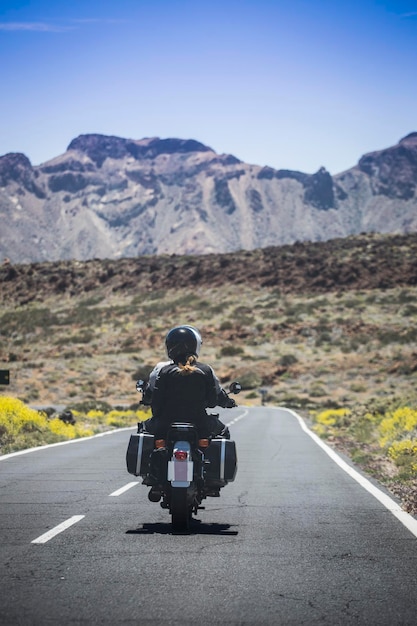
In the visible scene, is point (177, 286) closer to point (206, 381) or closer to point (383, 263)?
point (383, 263)

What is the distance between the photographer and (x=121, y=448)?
1986 centimetres

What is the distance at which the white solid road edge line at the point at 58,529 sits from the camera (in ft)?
25.9

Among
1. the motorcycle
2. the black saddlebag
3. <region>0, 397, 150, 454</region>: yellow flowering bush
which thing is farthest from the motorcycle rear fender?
<region>0, 397, 150, 454</region>: yellow flowering bush

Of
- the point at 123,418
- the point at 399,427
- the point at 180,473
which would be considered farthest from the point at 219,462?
the point at 123,418

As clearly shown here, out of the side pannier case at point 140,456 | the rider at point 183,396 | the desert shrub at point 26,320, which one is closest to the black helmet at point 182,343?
the rider at point 183,396

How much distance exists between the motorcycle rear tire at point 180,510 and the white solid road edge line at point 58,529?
47.1 inches

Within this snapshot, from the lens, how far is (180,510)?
8.38m

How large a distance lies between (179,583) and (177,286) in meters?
92.4

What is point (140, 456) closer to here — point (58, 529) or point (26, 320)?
point (58, 529)

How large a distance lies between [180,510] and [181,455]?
0.61m

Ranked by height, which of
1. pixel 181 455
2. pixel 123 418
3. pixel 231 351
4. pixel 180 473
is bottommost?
pixel 123 418

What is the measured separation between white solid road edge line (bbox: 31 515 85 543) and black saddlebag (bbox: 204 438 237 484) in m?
1.62

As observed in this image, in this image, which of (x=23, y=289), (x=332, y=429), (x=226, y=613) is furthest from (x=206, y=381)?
(x=23, y=289)

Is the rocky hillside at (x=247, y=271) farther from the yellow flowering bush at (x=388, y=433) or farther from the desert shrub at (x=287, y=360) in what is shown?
the yellow flowering bush at (x=388, y=433)
